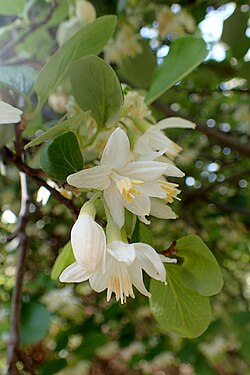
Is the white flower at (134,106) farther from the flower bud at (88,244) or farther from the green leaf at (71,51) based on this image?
the flower bud at (88,244)

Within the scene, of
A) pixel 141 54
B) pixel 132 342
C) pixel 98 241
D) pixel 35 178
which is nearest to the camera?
pixel 98 241

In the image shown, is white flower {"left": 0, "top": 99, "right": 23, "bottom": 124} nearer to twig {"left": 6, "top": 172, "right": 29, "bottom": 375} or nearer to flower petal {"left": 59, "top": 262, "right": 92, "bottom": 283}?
flower petal {"left": 59, "top": 262, "right": 92, "bottom": 283}

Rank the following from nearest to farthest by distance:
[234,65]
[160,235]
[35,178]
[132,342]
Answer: [35,178], [234,65], [132,342], [160,235]

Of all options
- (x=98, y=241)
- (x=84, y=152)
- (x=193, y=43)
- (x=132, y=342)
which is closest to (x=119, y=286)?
(x=98, y=241)

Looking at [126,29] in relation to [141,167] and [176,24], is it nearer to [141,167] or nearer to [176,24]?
[176,24]

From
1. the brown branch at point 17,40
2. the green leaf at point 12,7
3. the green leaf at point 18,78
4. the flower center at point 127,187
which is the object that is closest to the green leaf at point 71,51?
the green leaf at point 18,78

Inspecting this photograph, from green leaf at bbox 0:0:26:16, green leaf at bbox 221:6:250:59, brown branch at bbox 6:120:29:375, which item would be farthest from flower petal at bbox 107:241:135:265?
green leaf at bbox 221:6:250:59

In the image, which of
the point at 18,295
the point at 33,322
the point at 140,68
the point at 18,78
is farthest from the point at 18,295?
the point at 140,68

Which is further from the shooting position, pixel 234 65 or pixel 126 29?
pixel 234 65
